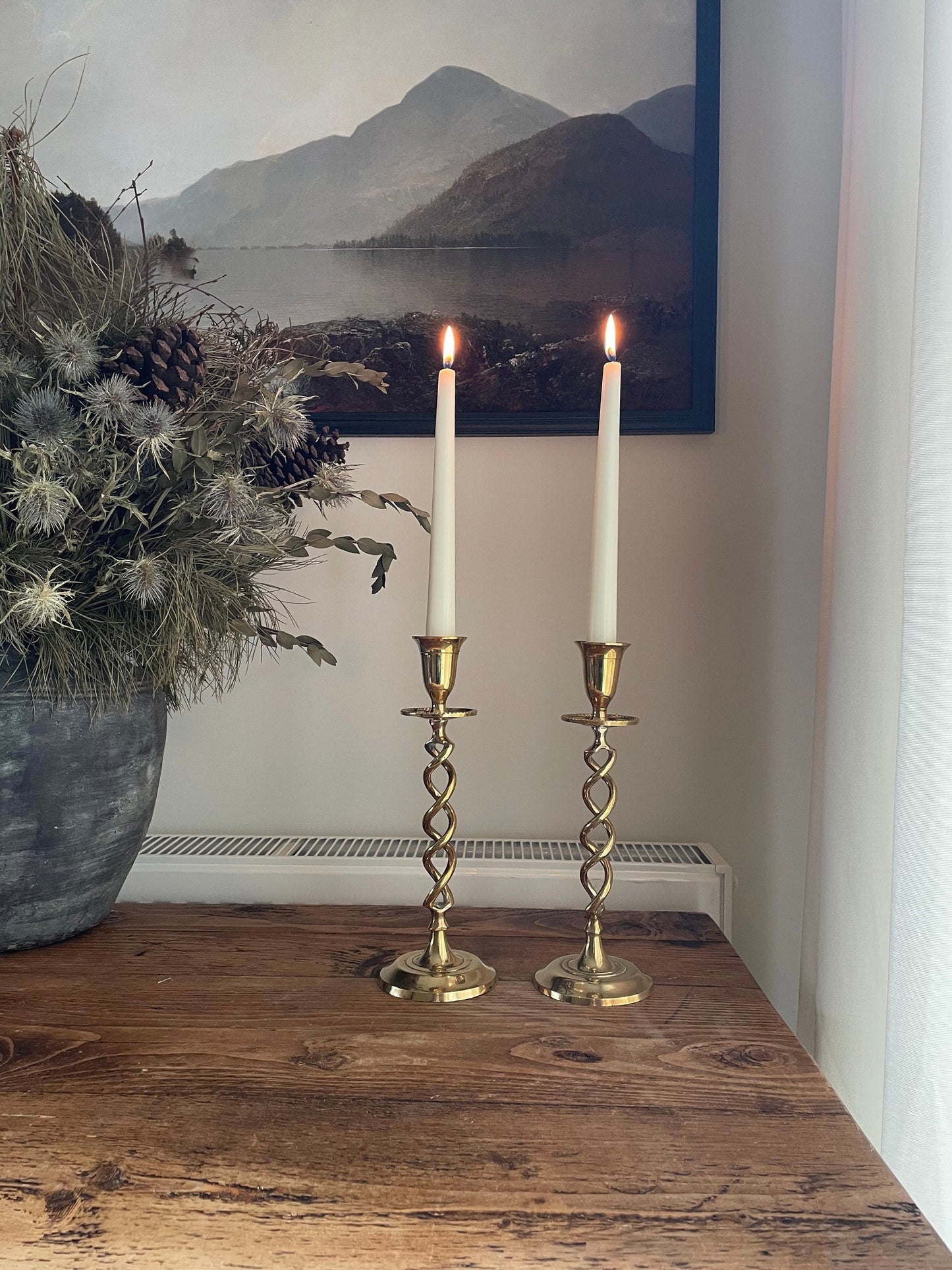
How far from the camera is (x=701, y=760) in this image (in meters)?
1.02

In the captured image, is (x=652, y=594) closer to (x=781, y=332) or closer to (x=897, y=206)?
(x=781, y=332)

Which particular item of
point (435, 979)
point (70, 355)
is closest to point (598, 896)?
point (435, 979)

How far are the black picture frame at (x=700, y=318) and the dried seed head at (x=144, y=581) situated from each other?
1.53 feet

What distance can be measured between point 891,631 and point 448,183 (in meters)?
0.74

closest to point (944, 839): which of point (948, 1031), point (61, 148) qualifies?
point (948, 1031)

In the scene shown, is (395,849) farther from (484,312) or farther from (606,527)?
(484,312)

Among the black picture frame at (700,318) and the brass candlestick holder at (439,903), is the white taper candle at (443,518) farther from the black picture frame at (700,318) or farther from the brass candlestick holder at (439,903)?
the black picture frame at (700,318)

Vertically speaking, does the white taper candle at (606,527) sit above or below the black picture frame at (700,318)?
below

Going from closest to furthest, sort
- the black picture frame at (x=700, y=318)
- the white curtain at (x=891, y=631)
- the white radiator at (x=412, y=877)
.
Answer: the white curtain at (x=891, y=631) → the white radiator at (x=412, y=877) → the black picture frame at (x=700, y=318)

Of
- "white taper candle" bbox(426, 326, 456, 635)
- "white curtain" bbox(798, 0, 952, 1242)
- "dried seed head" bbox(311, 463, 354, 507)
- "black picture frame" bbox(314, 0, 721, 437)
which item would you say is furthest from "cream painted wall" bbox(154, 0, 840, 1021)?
"white taper candle" bbox(426, 326, 456, 635)

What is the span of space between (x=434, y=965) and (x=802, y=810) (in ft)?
1.69

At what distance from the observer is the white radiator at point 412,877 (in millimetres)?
899

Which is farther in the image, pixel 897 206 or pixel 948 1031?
pixel 897 206

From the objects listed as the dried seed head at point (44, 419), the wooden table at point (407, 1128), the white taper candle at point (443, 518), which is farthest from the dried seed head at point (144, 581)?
the wooden table at point (407, 1128)
